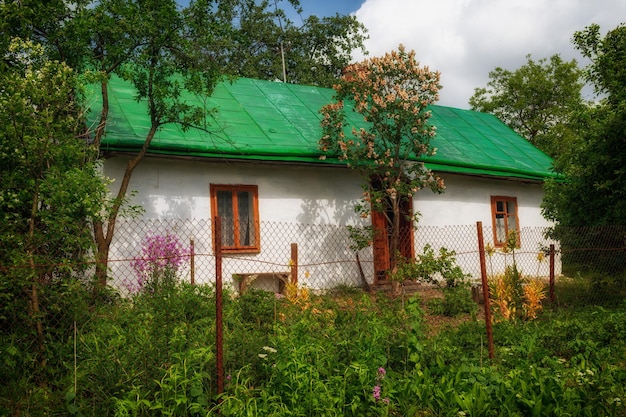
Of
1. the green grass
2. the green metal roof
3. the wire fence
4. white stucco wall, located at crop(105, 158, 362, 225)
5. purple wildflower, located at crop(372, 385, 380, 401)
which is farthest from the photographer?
the green metal roof

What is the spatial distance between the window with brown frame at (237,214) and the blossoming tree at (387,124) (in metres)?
1.86

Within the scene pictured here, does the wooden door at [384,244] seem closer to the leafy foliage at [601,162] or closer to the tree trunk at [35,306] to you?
the leafy foliage at [601,162]

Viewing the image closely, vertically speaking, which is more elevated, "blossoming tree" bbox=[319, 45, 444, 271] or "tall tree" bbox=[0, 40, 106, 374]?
"blossoming tree" bbox=[319, 45, 444, 271]

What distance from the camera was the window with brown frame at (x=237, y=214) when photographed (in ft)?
36.2

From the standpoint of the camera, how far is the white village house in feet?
34.3

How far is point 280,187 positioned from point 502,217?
262 inches

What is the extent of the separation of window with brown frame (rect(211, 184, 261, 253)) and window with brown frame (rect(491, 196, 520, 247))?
6.71m

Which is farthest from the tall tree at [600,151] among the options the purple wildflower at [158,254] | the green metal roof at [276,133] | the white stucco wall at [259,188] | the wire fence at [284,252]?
the purple wildflower at [158,254]

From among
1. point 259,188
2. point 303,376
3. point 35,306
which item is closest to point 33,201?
point 35,306

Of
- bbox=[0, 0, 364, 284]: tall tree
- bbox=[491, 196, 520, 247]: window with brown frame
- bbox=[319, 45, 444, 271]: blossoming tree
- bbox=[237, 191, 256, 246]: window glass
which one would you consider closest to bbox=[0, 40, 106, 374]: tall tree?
bbox=[0, 0, 364, 284]: tall tree

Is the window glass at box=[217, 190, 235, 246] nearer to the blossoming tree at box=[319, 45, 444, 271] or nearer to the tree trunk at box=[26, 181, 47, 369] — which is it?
the blossoming tree at box=[319, 45, 444, 271]

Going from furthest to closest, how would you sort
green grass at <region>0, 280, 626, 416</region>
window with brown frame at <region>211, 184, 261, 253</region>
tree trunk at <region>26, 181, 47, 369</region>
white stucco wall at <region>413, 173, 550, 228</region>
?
white stucco wall at <region>413, 173, 550, 228</region>
window with brown frame at <region>211, 184, 261, 253</region>
tree trunk at <region>26, 181, 47, 369</region>
green grass at <region>0, 280, 626, 416</region>

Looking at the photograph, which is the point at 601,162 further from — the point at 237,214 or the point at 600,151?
the point at 237,214

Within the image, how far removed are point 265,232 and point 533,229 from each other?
26.3ft
